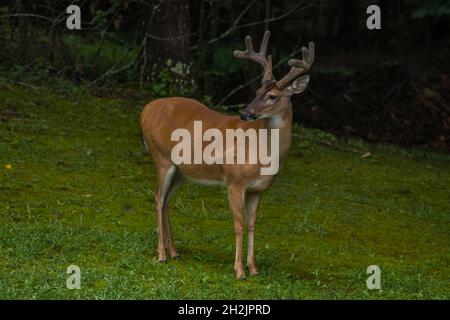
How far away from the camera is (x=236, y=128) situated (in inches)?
314

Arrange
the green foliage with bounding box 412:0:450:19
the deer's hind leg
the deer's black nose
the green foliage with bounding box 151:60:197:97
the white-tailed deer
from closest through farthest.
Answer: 1. the deer's black nose
2. the white-tailed deer
3. the deer's hind leg
4. the green foliage with bounding box 151:60:197:97
5. the green foliage with bounding box 412:0:450:19

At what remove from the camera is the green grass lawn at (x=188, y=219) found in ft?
24.4

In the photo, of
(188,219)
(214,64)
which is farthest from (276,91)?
(214,64)

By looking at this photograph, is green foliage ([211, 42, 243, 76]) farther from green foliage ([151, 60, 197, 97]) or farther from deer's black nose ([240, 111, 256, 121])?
deer's black nose ([240, 111, 256, 121])

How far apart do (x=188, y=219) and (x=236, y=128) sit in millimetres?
1951

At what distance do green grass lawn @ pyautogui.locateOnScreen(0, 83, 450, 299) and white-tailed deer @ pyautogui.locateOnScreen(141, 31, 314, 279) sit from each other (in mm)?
384

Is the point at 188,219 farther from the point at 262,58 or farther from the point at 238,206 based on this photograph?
the point at 262,58

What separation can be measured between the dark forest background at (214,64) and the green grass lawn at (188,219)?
2.41 feet

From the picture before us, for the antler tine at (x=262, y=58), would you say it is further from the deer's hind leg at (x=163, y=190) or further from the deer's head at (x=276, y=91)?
the deer's hind leg at (x=163, y=190)

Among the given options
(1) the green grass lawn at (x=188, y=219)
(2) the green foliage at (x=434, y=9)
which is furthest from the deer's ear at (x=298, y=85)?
(2) the green foliage at (x=434, y=9)

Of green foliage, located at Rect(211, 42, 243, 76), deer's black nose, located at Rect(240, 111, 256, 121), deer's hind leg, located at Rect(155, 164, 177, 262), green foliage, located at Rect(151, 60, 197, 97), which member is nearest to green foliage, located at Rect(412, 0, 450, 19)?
green foliage, located at Rect(151, 60, 197, 97)

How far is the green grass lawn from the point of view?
7430 mm
